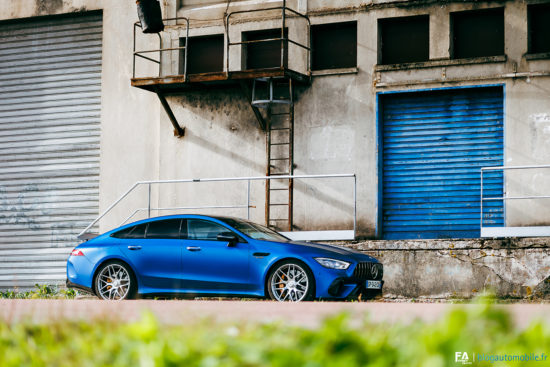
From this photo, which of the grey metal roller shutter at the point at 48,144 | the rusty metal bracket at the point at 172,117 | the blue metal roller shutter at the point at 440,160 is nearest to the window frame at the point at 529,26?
the blue metal roller shutter at the point at 440,160

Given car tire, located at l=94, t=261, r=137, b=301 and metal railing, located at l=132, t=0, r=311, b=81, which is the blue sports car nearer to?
car tire, located at l=94, t=261, r=137, b=301

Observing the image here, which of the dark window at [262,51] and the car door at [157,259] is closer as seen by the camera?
the car door at [157,259]

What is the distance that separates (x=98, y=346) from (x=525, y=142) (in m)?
15.1

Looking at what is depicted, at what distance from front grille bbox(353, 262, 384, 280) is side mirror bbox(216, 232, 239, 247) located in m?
1.86

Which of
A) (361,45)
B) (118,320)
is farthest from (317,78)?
(118,320)

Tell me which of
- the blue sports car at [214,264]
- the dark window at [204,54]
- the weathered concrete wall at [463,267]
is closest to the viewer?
the blue sports car at [214,264]

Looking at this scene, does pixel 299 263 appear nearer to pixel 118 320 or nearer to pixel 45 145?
pixel 118 320

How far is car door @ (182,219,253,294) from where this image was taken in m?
12.7

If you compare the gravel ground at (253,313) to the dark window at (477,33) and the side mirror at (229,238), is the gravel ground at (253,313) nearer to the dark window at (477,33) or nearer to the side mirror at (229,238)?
the side mirror at (229,238)

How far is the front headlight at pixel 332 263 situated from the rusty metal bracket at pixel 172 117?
9098 millimetres

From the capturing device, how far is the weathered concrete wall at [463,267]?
15.1 m

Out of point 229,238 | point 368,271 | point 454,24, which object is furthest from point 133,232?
point 454,24

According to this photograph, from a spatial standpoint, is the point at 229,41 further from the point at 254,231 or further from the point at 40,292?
the point at 254,231

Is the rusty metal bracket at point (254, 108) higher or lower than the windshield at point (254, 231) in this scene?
higher
